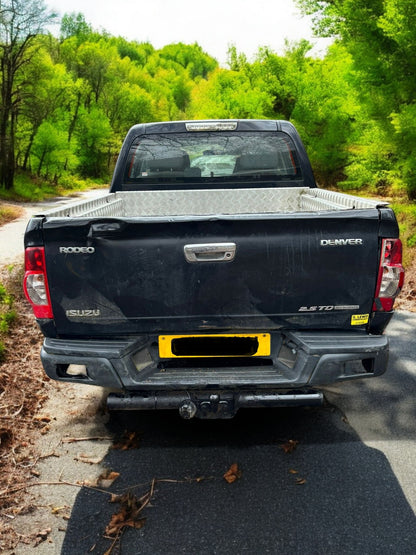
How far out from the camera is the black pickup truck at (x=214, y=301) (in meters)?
2.90

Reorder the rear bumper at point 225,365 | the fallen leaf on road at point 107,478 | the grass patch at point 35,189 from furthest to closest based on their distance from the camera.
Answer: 1. the grass patch at point 35,189
2. the fallen leaf on road at point 107,478
3. the rear bumper at point 225,365

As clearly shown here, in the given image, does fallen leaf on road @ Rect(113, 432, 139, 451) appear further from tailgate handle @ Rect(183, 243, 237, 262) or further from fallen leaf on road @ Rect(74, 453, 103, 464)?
tailgate handle @ Rect(183, 243, 237, 262)

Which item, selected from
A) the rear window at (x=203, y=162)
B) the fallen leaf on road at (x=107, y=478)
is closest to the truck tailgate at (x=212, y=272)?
the fallen leaf on road at (x=107, y=478)

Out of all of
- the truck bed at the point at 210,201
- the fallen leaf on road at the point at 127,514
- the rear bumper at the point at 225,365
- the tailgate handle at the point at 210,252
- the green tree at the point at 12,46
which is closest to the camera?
the fallen leaf on road at the point at 127,514

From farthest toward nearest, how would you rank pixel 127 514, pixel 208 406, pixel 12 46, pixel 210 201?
pixel 12 46 < pixel 210 201 < pixel 208 406 < pixel 127 514

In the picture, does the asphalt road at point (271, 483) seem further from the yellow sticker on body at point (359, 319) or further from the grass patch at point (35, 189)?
the grass patch at point (35, 189)

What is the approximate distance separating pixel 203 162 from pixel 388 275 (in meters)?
2.69

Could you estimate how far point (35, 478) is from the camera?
10.7 feet

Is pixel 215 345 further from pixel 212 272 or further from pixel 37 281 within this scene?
pixel 37 281

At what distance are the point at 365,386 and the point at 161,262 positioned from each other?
271 cm

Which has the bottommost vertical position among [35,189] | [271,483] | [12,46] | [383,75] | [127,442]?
[35,189]

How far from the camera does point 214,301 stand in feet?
9.82

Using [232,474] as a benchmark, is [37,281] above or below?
above

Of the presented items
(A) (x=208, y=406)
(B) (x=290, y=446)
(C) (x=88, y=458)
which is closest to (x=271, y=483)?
(B) (x=290, y=446)
